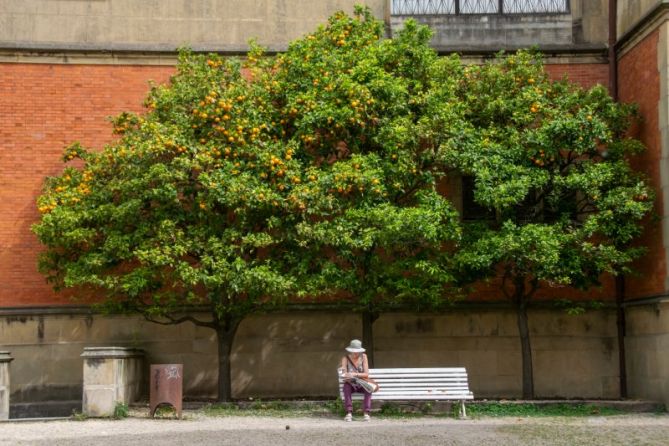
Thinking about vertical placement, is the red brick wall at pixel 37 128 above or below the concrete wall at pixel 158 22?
below

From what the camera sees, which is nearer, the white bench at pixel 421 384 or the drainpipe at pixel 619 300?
the white bench at pixel 421 384

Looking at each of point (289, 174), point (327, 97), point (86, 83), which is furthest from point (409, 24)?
point (86, 83)

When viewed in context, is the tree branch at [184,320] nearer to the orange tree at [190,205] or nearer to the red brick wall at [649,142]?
the orange tree at [190,205]

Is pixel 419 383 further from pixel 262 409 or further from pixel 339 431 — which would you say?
pixel 262 409

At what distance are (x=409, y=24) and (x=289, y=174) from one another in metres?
3.63

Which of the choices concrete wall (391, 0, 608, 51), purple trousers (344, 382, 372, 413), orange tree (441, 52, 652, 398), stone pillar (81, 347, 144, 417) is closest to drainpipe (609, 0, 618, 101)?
concrete wall (391, 0, 608, 51)

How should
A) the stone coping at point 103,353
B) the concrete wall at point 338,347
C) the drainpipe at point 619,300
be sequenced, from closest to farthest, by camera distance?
the stone coping at point 103,353
the drainpipe at point 619,300
the concrete wall at point 338,347

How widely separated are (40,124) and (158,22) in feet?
10.5

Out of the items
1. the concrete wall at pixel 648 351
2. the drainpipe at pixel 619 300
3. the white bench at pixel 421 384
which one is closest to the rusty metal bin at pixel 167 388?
the white bench at pixel 421 384

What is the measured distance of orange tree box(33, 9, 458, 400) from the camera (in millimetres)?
14773

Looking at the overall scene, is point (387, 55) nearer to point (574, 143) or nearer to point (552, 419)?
point (574, 143)

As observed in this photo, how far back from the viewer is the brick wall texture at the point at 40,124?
17.5 m

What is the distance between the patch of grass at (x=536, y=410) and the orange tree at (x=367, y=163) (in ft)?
6.75

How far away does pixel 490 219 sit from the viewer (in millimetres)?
17250
